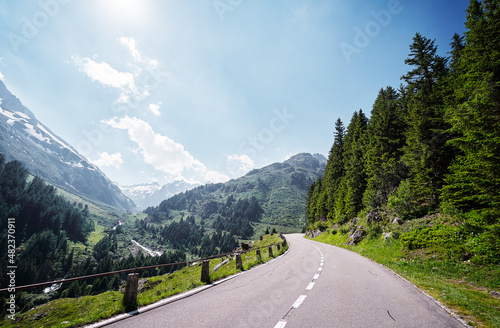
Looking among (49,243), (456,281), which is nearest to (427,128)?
(456,281)

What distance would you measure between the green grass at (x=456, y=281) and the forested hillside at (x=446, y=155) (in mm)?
933

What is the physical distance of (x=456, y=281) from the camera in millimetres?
9500

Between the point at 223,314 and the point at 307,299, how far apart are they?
290 cm

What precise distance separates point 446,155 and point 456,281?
46.3ft

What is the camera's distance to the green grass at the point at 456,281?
5.78 meters

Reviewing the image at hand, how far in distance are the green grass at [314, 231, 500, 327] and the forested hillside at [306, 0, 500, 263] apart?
933 millimetres

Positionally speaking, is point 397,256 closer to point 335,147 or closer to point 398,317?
point 398,317

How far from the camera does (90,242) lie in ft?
595

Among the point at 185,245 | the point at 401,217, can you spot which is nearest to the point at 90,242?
the point at 185,245

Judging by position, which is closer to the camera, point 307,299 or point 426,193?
point 307,299

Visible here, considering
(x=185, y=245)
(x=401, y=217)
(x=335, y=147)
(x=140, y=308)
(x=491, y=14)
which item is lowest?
(x=185, y=245)

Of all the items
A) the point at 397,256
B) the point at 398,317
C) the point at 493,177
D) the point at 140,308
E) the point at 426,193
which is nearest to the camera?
the point at 398,317

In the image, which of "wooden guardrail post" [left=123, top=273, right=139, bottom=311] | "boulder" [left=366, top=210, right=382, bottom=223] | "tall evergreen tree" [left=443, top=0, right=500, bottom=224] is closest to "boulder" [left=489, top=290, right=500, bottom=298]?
"tall evergreen tree" [left=443, top=0, right=500, bottom=224]

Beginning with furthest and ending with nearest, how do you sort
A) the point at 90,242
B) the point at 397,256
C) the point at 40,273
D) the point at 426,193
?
the point at 90,242 < the point at 40,273 < the point at 426,193 < the point at 397,256
